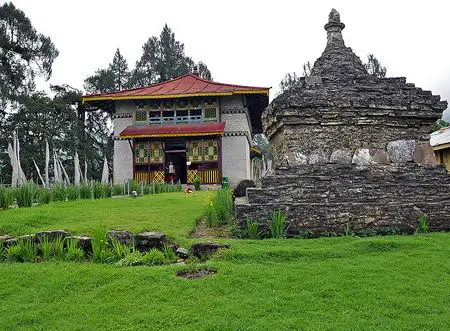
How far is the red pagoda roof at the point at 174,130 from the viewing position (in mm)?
22766

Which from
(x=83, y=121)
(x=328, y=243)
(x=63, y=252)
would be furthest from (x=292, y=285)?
(x=83, y=121)

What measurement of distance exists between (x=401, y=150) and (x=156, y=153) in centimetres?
1796

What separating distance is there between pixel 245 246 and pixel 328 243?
4.16 ft

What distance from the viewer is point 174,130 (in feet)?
77.0

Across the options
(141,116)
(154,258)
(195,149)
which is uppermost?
(141,116)

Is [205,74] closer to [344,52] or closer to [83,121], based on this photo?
[83,121]

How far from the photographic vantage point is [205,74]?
42969 mm

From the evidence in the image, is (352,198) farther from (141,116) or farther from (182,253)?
(141,116)

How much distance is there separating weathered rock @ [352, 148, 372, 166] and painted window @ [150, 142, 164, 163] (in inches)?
683

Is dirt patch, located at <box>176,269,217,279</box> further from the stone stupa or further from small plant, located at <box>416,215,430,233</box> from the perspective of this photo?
small plant, located at <box>416,215,430,233</box>

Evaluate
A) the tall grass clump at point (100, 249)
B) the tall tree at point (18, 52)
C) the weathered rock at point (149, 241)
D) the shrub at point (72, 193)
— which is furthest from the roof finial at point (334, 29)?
the tall tree at point (18, 52)

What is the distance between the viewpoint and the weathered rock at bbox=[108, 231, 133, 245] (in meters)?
5.82

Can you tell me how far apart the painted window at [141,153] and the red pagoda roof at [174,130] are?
0.97m

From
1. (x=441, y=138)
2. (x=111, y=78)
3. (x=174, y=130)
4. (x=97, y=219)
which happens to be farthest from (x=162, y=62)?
(x=97, y=219)
